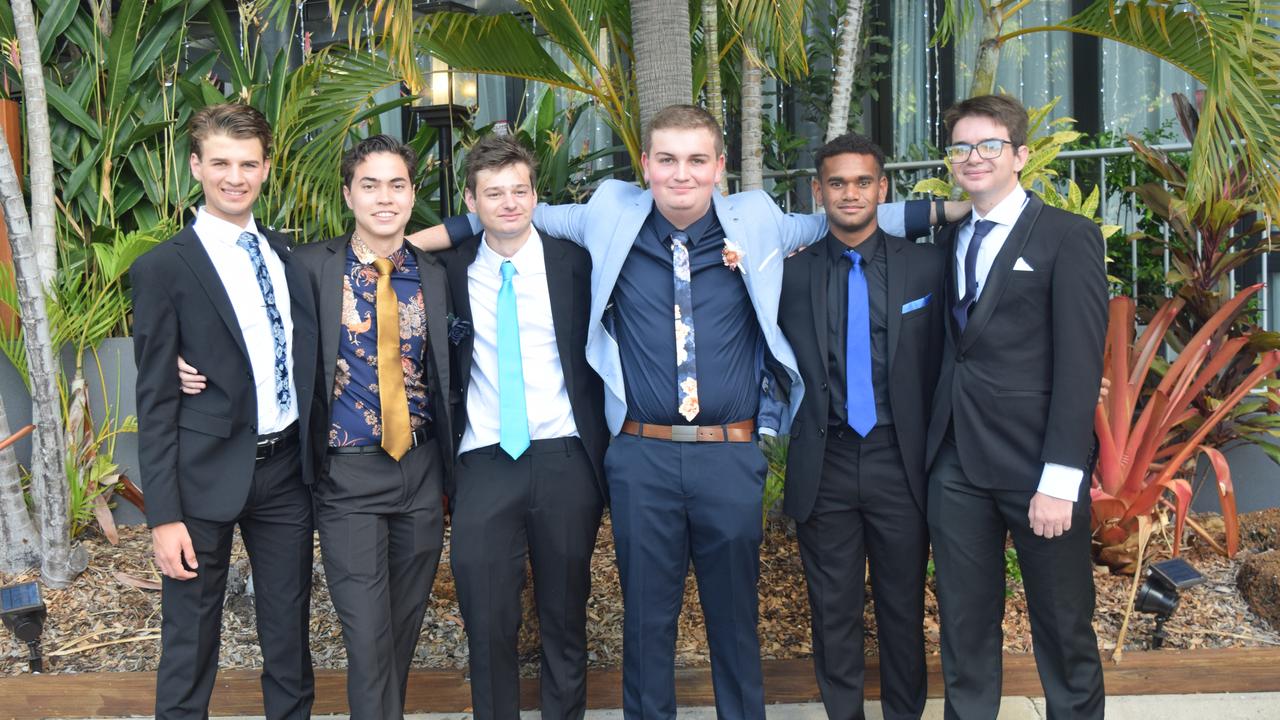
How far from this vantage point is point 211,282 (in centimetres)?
334

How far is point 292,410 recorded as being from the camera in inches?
138

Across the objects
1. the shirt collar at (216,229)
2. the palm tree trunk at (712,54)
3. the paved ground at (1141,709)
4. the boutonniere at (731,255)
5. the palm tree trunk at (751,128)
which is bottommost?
the paved ground at (1141,709)

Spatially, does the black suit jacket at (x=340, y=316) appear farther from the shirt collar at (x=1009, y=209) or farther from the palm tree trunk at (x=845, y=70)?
the palm tree trunk at (x=845, y=70)

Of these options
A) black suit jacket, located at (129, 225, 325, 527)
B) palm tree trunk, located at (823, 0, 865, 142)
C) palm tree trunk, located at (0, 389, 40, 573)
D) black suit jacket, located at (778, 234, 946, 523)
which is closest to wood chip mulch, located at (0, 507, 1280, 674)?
palm tree trunk, located at (0, 389, 40, 573)

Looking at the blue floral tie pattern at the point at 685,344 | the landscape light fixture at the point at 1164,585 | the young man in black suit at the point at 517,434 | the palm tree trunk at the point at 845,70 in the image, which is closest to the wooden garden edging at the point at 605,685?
the landscape light fixture at the point at 1164,585

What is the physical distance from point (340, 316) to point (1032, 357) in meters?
2.16

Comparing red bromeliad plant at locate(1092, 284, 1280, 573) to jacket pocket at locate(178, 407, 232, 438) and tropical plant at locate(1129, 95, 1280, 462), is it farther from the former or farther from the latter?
jacket pocket at locate(178, 407, 232, 438)

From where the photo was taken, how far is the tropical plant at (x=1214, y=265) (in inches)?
209

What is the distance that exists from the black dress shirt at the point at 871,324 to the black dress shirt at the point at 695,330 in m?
0.25

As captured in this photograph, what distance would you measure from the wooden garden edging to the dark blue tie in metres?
1.51

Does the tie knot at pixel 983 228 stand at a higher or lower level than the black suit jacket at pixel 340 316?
higher

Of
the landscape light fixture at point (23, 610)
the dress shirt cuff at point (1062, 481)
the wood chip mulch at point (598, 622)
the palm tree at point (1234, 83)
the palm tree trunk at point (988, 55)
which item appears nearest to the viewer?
the dress shirt cuff at point (1062, 481)

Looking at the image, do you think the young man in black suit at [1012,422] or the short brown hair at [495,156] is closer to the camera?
the young man in black suit at [1012,422]

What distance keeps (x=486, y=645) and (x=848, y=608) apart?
123cm
